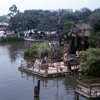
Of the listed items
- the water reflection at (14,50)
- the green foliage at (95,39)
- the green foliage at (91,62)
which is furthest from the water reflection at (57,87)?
the water reflection at (14,50)

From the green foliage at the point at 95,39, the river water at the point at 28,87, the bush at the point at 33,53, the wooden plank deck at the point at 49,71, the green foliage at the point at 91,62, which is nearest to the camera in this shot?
the river water at the point at 28,87

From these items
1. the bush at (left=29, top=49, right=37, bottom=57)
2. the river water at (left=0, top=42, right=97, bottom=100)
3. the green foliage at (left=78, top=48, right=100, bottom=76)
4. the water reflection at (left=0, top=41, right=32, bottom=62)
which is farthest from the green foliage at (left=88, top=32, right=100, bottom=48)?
the water reflection at (left=0, top=41, right=32, bottom=62)

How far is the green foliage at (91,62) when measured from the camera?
2188 cm

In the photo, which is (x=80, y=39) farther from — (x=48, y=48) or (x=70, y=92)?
(x=70, y=92)

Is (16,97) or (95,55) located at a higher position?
(95,55)

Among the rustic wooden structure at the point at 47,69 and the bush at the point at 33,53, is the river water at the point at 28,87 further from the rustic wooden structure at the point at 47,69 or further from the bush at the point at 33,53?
the bush at the point at 33,53

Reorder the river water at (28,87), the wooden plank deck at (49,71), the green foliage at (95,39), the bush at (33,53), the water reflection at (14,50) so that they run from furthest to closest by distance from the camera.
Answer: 1. the water reflection at (14,50)
2. the bush at (33,53)
3. the green foliage at (95,39)
4. the wooden plank deck at (49,71)
5. the river water at (28,87)

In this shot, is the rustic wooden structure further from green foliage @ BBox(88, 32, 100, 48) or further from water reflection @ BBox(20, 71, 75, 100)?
green foliage @ BBox(88, 32, 100, 48)

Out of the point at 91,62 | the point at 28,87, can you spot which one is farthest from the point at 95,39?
the point at 28,87

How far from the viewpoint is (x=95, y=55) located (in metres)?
22.5

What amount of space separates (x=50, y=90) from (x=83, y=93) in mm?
4573

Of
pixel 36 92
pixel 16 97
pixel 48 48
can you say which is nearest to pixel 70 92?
pixel 36 92

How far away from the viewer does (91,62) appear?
72.1 ft

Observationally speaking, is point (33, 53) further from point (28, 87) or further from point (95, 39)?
point (28, 87)
